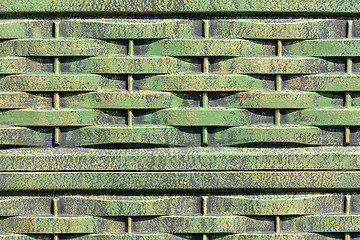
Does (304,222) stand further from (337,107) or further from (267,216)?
(337,107)

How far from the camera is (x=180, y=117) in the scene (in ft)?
2.25

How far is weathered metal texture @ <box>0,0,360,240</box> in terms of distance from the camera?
68 centimetres

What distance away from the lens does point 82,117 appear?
0.69 meters

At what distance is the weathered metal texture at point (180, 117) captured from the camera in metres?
0.68

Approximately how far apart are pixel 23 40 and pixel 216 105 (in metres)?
0.45

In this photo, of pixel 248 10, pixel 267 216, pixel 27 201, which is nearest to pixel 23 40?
pixel 27 201

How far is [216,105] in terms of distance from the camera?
69 cm

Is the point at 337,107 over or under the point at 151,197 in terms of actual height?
over

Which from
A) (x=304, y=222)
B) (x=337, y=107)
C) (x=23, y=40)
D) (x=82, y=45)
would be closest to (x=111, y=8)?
(x=82, y=45)

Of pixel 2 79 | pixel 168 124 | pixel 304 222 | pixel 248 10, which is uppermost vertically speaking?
pixel 248 10

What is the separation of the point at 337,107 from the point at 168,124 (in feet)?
1.26

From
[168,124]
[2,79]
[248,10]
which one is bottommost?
[168,124]

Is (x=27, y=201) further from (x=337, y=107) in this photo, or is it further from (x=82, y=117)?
(x=337, y=107)

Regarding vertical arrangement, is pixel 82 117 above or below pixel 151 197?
above
